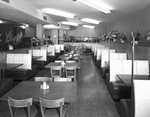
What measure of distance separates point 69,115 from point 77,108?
1.20 feet

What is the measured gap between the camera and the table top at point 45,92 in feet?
8.06

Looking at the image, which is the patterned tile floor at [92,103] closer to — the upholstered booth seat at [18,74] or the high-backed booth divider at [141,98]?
the high-backed booth divider at [141,98]

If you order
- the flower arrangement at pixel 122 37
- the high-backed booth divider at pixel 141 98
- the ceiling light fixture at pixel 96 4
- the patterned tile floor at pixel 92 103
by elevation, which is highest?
the ceiling light fixture at pixel 96 4

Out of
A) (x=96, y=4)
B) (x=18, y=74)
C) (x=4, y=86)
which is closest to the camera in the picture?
(x=4, y=86)

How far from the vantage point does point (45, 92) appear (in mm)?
2658

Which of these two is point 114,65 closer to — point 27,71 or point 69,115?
point 69,115

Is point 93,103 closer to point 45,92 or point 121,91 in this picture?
point 121,91

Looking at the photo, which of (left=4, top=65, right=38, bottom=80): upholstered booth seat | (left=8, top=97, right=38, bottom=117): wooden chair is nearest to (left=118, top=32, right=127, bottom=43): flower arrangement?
(left=4, top=65, right=38, bottom=80): upholstered booth seat

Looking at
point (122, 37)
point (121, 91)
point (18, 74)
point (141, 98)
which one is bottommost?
point (121, 91)

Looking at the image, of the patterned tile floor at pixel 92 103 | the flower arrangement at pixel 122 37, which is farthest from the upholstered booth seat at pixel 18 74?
the flower arrangement at pixel 122 37

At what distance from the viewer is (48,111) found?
2.52m

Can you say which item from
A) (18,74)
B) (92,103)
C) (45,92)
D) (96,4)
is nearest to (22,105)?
(45,92)

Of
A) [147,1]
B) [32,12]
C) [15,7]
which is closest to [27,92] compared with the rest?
[15,7]

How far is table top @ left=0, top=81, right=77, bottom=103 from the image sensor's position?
2455 millimetres
